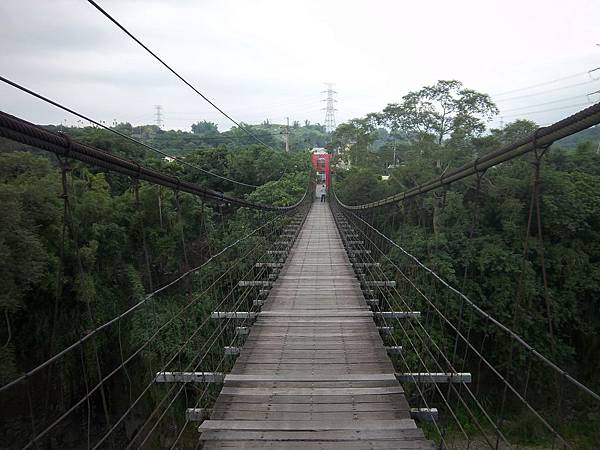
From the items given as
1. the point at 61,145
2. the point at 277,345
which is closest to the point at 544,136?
the point at 61,145

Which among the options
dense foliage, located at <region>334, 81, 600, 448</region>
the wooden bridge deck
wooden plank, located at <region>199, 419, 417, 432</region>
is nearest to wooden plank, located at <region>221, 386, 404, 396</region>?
the wooden bridge deck

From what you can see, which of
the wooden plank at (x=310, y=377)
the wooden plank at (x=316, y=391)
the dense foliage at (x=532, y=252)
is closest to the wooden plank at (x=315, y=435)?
the wooden plank at (x=316, y=391)

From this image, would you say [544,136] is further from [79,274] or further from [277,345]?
[79,274]

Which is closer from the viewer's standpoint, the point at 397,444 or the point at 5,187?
the point at 397,444

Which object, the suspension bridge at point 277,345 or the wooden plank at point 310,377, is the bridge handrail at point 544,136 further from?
the wooden plank at point 310,377

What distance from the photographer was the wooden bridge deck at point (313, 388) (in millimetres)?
Result: 1656

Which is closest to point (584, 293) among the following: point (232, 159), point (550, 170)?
point (550, 170)

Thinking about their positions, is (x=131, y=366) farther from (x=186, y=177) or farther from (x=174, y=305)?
(x=186, y=177)

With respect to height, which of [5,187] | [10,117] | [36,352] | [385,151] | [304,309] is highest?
[385,151]

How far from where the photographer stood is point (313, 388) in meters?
2.04

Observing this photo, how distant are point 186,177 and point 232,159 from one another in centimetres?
189

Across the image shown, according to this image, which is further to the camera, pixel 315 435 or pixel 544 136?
pixel 315 435

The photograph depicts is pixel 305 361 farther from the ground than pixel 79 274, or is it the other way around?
pixel 305 361

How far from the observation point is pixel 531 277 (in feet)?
25.8
